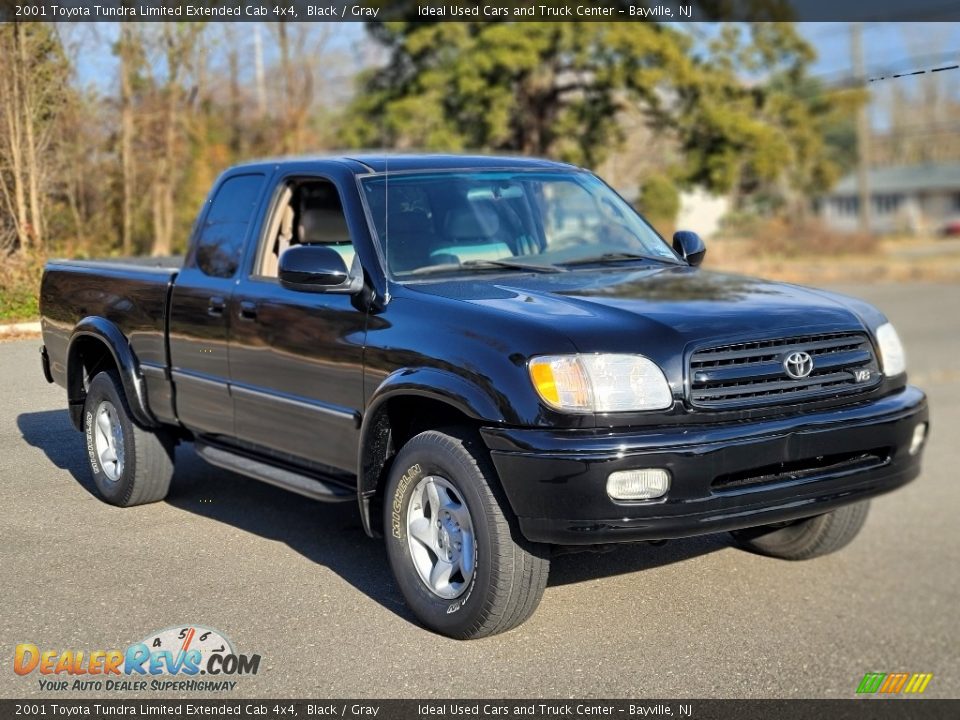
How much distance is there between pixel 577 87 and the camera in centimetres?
2734

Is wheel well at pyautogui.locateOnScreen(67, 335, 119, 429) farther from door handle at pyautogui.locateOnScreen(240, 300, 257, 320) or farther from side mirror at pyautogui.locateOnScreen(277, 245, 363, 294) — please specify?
side mirror at pyautogui.locateOnScreen(277, 245, 363, 294)

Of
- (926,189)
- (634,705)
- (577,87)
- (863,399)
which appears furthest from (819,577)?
(926,189)

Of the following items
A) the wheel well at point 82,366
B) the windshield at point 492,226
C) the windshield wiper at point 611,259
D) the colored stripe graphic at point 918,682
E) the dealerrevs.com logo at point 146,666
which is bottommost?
the colored stripe graphic at point 918,682

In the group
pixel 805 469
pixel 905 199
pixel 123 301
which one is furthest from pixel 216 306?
pixel 905 199

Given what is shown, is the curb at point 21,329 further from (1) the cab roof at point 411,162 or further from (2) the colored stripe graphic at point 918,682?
(2) the colored stripe graphic at point 918,682

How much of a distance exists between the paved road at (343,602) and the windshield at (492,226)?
1438mm

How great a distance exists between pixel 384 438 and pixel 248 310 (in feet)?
3.53

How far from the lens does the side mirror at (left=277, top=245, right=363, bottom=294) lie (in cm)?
492

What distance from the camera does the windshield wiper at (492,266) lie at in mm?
5207

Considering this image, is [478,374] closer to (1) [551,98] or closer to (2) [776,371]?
(2) [776,371]

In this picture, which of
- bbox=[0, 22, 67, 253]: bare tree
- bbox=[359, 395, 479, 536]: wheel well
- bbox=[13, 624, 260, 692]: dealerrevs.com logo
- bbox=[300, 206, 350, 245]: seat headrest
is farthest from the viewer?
bbox=[300, 206, 350, 245]: seat headrest

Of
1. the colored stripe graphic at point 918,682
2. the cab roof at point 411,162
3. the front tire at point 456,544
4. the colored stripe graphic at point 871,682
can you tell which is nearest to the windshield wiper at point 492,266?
the cab roof at point 411,162

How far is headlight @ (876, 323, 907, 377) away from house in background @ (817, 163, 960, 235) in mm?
74962

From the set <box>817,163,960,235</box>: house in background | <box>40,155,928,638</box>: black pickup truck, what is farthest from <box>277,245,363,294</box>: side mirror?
<box>817,163,960,235</box>: house in background
